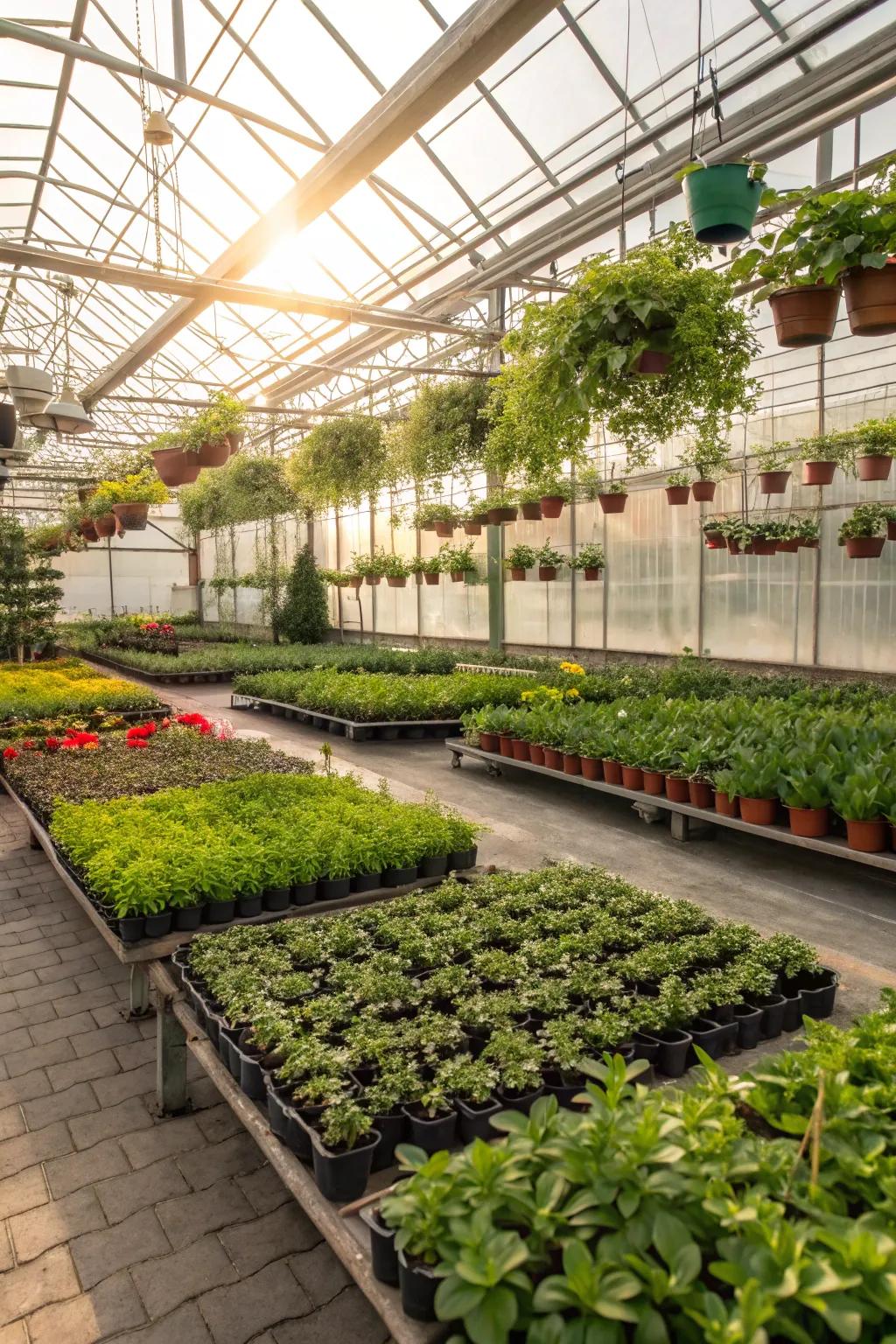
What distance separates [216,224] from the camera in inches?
373

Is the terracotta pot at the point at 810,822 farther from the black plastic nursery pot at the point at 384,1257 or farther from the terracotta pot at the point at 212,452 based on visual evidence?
the terracotta pot at the point at 212,452

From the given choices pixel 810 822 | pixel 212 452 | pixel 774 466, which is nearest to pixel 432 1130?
pixel 810 822

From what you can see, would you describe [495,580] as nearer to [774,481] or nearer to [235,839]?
[774,481]

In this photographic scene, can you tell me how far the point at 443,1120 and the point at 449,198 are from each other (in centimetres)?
885

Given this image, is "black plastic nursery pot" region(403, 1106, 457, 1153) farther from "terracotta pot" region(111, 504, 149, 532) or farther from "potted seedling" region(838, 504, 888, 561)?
"terracotta pot" region(111, 504, 149, 532)

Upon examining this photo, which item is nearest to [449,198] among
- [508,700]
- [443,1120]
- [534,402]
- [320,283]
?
[320,283]

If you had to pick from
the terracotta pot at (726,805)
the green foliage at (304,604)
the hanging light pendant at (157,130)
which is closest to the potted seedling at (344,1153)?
the terracotta pot at (726,805)

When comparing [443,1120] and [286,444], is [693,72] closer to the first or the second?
[443,1120]

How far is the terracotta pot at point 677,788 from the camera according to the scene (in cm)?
527

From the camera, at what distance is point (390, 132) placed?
4441mm

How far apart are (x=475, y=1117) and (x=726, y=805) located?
3.36m

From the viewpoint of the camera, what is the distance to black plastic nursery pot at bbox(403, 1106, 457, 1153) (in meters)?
1.91

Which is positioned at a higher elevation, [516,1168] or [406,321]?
[406,321]

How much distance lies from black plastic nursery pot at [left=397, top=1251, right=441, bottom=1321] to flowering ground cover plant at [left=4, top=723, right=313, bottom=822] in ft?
10.9
